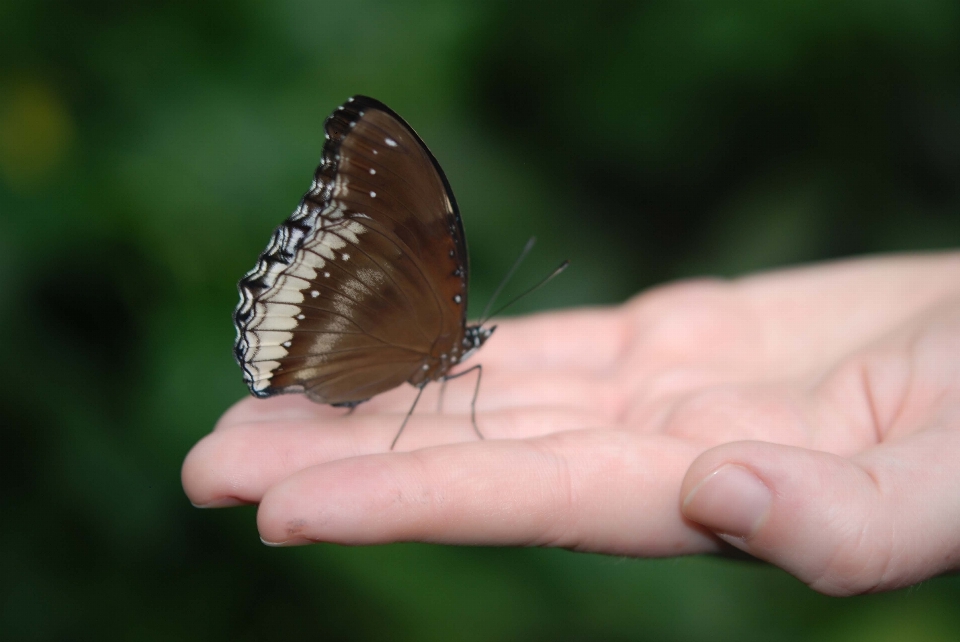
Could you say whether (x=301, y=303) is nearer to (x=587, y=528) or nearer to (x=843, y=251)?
(x=587, y=528)

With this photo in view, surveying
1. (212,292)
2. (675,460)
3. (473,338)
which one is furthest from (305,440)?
(212,292)

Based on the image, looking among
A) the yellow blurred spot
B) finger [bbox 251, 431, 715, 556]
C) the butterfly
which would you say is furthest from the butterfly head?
the yellow blurred spot

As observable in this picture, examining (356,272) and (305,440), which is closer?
(305,440)

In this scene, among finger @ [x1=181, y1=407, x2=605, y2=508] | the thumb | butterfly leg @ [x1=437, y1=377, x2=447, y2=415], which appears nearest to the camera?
the thumb

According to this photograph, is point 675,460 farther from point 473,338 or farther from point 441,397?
point 441,397

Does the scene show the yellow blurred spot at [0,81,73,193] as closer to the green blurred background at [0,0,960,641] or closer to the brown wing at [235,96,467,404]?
the green blurred background at [0,0,960,641]

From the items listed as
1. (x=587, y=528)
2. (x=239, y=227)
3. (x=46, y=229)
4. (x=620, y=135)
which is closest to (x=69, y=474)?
(x=46, y=229)
